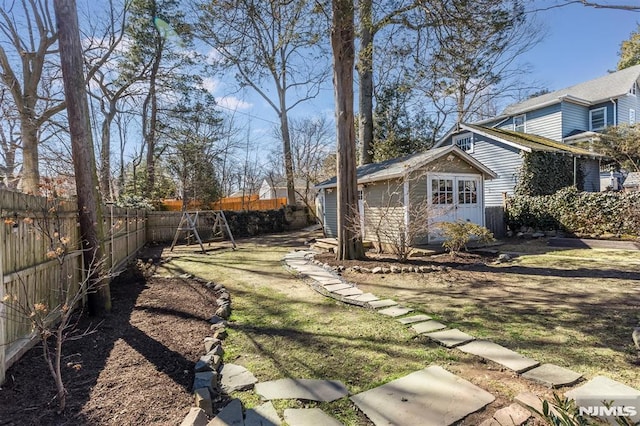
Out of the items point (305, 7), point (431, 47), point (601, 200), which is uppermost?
point (305, 7)

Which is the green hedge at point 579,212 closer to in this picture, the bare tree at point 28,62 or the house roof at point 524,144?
the house roof at point 524,144

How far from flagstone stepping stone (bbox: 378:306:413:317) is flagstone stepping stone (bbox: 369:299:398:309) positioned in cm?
13

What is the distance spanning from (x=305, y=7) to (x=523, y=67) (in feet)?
53.6

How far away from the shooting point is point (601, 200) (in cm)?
1018

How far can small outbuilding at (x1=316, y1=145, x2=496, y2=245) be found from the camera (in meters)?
8.94

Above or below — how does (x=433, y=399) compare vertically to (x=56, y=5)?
below

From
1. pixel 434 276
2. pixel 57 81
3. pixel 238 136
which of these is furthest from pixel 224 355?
pixel 238 136

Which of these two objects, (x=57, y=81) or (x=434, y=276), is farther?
(x=57, y=81)

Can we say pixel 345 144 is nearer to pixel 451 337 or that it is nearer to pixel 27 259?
pixel 451 337

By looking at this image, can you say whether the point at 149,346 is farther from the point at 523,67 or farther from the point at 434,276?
the point at 523,67

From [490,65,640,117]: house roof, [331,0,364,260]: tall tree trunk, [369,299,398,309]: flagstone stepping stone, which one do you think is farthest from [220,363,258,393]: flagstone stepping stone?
[490,65,640,117]: house roof

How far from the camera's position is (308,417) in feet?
6.84

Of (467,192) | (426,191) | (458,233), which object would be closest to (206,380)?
(458,233)

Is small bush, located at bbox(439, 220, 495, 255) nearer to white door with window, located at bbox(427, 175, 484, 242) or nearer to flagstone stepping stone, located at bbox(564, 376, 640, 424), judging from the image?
white door with window, located at bbox(427, 175, 484, 242)
